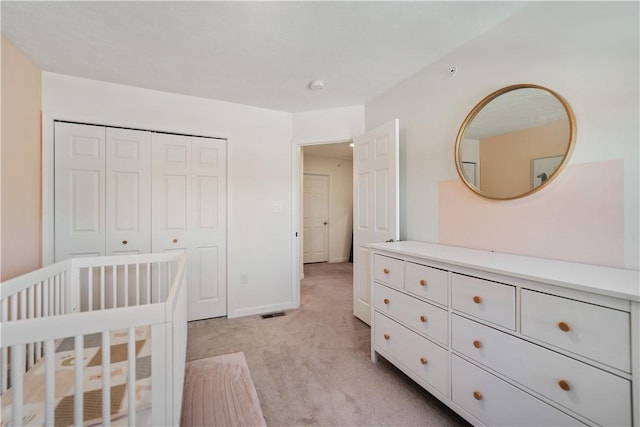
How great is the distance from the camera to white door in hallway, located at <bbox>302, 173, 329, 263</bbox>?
580 cm

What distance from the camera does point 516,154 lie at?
1.57 m

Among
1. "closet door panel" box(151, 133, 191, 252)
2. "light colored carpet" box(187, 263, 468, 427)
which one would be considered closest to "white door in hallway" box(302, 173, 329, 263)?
"light colored carpet" box(187, 263, 468, 427)

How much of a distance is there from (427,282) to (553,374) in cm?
63

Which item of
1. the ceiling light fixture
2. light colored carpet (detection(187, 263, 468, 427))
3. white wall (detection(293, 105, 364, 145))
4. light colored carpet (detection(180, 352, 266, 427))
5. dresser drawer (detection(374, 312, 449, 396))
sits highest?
the ceiling light fixture

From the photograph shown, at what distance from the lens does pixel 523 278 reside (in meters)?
1.10

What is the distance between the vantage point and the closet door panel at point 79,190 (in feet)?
7.45

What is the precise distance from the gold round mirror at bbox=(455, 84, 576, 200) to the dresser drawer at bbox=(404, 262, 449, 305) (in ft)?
2.09

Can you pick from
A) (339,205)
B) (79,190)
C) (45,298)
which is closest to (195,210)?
(79,190)

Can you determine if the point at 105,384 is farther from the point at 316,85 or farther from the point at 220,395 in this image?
the point at 316,85

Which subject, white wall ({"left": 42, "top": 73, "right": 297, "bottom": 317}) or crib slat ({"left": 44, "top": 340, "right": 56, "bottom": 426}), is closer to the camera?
crib slat ({"left": 44, "top": 340, "right": 56, "bottom": 426})

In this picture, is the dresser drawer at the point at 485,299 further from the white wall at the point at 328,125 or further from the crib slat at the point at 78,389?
the white wall at the point at 328,125

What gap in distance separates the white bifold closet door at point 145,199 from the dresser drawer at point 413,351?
1796 millimetres

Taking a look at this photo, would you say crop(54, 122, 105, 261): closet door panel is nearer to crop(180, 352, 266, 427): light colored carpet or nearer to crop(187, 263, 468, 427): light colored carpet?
crop(187, 263, 468, 427): light colored carpet

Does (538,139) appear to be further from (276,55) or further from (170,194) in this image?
(170,194)
